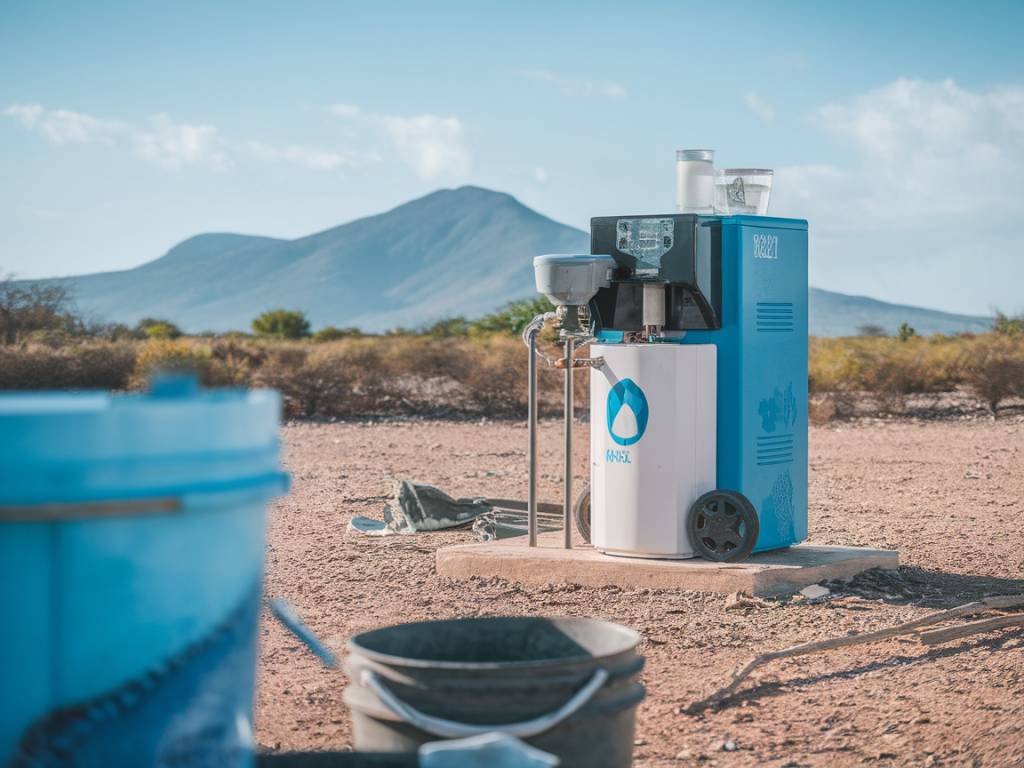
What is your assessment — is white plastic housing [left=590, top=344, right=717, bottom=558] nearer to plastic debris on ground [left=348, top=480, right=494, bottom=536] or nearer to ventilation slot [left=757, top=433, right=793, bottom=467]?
ventilation slot [left=757, top=433, right=793, bottom=467]

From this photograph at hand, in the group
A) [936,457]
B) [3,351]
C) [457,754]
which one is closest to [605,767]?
[457,754]

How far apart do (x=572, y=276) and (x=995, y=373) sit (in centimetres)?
1464

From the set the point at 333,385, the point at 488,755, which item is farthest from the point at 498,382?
the point at 488,755

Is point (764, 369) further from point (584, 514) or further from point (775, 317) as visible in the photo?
point (584, 514)

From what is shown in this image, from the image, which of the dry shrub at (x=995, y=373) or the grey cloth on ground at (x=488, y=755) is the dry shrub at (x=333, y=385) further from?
the grey cloth on ground at (x=488, y=755)

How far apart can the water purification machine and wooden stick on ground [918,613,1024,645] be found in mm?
1231

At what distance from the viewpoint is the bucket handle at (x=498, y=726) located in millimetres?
2396

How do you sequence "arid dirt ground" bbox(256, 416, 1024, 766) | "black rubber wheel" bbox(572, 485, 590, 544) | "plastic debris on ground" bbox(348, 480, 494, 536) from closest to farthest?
1. "arid dirt ground" bbox(256, 416, 1024, 766)
2. "black rubber wheel" bbox(572, 485, 590, 544)
3. "plastic debris on ground" bbox(348, 480, 494, 536)

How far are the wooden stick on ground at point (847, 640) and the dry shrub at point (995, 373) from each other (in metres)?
14.1

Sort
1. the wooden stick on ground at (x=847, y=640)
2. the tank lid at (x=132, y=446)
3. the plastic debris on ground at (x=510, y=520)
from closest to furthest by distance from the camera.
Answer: the tank lid at (x=132, y=446), the wooden stick on ground at (x=847, y=640), the plastic debris on ground at (x=510, y=520)

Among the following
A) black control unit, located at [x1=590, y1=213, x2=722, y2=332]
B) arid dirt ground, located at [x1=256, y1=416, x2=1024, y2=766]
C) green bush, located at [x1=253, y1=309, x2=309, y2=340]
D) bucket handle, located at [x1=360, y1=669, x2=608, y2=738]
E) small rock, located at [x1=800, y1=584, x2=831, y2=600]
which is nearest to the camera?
bucket handle, located at [x1=360, y1=669, x2=608, y2=738]

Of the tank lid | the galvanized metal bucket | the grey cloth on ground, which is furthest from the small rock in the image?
the tank lid

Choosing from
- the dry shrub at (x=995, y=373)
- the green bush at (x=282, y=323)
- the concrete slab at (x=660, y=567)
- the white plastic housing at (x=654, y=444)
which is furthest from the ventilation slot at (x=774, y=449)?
the green bush at (x=282, y=323)

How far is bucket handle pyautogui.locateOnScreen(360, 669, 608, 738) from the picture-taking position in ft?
7.86
